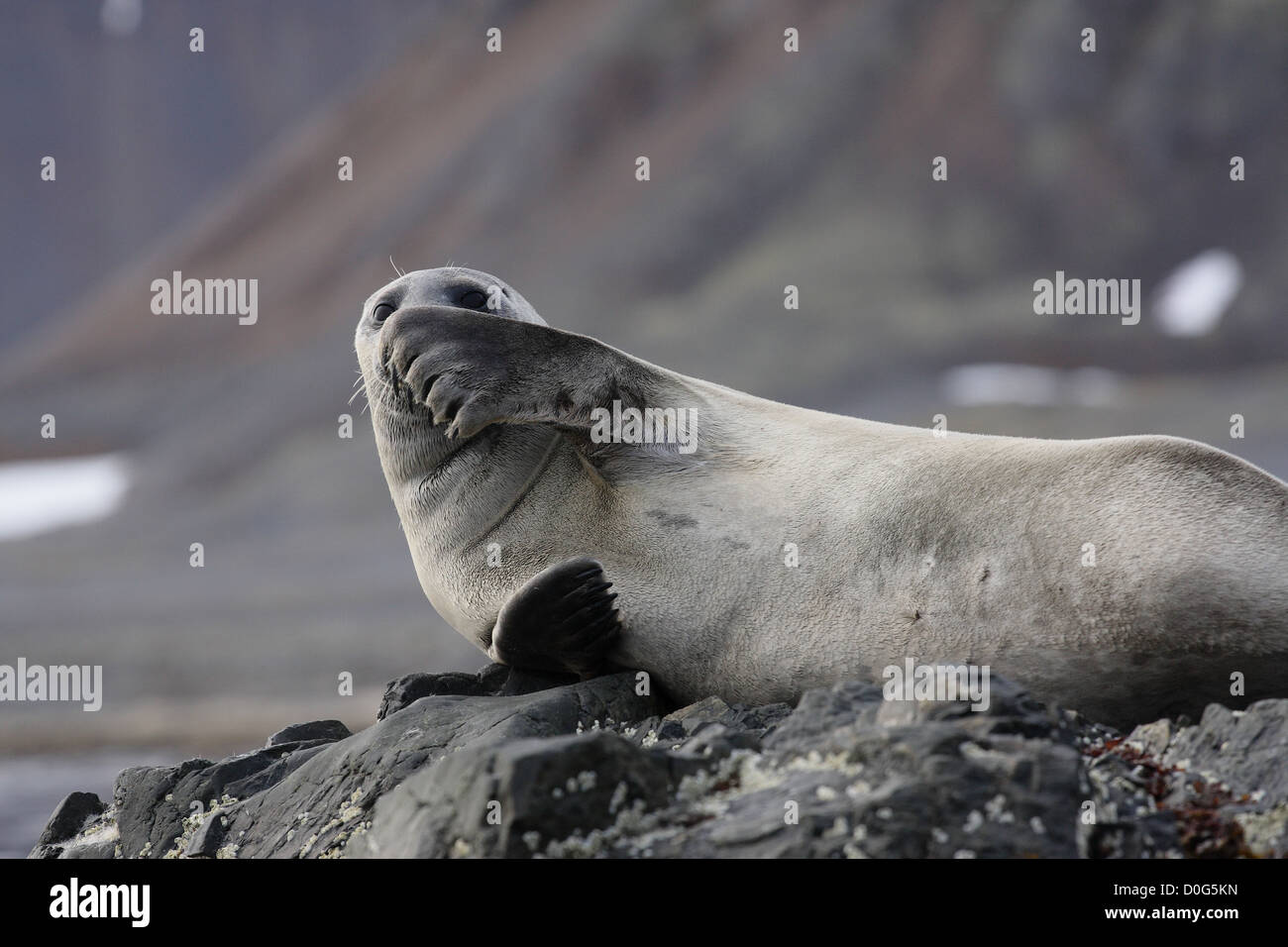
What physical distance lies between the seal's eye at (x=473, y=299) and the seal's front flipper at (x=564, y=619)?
4.70 feet

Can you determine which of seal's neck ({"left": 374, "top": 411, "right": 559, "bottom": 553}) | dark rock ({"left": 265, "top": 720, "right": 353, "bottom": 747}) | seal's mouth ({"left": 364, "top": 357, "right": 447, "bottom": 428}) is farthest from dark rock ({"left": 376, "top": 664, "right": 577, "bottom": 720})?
seal's mouth ({"left": 364, "top": 357, "right": 447, "bottom": 428})

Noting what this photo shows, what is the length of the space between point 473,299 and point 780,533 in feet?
6.21

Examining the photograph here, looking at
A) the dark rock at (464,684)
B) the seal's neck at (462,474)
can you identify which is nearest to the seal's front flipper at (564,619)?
the dark rock at (464,684)

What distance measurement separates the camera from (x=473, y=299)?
6.01 metres

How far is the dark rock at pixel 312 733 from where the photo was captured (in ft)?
20.1

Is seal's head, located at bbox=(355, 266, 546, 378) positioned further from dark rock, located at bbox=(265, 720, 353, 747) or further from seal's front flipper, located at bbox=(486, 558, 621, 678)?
dark rock, located at bbox=(265, 720, 353, 747)

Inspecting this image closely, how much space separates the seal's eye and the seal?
0.02 metres

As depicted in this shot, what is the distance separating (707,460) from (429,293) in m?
1.47

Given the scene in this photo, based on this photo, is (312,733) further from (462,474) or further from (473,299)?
(473,299)

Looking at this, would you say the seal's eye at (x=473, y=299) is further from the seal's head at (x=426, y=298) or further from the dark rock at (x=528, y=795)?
the dark rock at (x=528, y=795)

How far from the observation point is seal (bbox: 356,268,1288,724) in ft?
14.2
